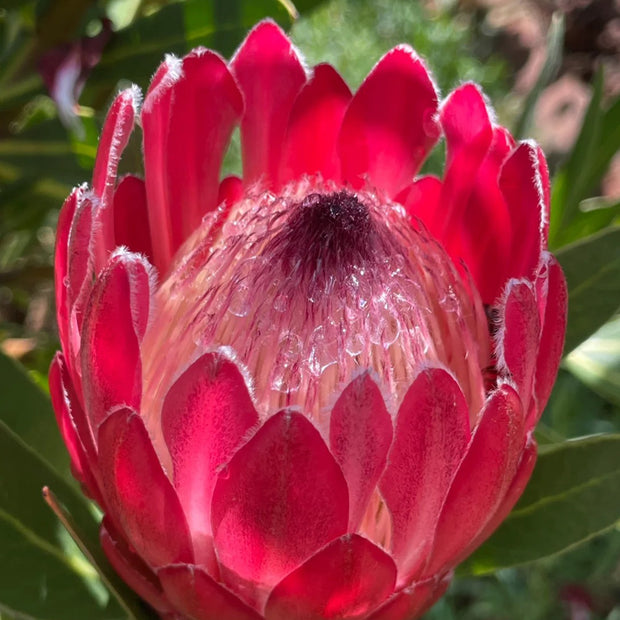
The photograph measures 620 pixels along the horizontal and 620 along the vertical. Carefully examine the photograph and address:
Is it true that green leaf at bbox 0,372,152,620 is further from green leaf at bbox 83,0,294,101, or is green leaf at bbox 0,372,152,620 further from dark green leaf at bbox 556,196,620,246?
dark green leaf at bbox 556,196,620,246

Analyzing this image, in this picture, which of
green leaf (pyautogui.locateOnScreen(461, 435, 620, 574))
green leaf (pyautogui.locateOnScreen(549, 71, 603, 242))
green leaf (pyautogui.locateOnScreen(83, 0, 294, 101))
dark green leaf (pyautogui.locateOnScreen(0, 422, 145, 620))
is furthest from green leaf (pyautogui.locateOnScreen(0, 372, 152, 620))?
green leaf (pyautogui.locateOnScreen(549, 71, 603, 242))

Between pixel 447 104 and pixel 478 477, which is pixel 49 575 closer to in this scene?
pixel 478 477

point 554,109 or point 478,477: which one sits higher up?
point 478,477

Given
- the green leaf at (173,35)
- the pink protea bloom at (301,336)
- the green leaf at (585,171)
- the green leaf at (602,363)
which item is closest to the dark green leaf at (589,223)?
the green leaf at (585,171)

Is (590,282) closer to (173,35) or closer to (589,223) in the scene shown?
(589,223)

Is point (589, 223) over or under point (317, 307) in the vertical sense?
under

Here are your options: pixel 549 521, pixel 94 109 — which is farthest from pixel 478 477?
pixel 94 109

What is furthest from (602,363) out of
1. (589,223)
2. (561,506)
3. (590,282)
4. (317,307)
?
(317,307)
